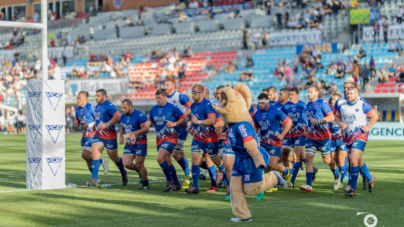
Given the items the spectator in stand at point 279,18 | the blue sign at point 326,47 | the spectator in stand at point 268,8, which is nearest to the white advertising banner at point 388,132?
the blue sign at point 326,47

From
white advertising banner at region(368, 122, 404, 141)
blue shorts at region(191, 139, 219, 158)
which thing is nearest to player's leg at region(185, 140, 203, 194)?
blue shorts at region(191, 139, 219, 158)

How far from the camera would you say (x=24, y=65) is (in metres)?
46.0

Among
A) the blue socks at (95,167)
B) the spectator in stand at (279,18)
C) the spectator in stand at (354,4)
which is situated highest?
the spectator in stand at (354,4)

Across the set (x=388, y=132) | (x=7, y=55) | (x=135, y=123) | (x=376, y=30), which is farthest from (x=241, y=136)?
(x=7, y=55)

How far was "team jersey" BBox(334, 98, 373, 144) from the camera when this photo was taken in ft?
34.8

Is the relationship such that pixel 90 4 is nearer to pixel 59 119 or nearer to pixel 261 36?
pixel 261 36

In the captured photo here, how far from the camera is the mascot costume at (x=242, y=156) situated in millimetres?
7891

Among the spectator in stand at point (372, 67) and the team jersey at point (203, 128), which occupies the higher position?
the spectator in stand at point (372, 67)

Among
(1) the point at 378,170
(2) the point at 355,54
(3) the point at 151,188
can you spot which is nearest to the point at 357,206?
(3) the point at 151,188

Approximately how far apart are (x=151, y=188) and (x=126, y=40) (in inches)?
1401

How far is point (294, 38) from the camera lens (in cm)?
3628

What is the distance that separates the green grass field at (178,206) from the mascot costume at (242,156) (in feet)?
1.27

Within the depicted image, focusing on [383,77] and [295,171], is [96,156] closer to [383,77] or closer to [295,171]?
[295,171]

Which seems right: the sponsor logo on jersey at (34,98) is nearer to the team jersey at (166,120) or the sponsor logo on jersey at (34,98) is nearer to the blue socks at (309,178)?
the team jersey at (166,120)
